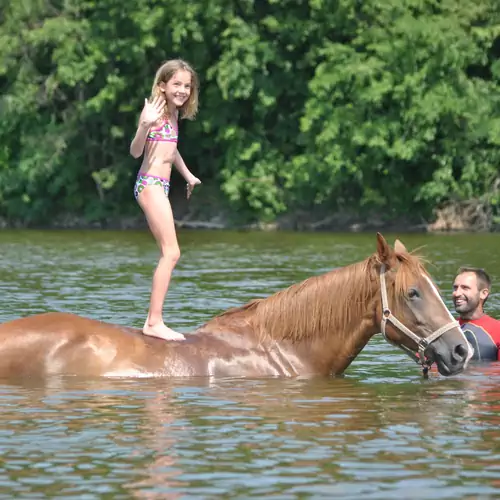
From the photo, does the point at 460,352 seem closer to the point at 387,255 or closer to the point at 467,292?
the point at 387,255

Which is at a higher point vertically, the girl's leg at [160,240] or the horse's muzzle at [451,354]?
the girl's leg at [160,240]

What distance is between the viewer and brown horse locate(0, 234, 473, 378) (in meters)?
11.8

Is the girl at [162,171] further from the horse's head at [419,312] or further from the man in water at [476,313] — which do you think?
the man in water at [476,313]

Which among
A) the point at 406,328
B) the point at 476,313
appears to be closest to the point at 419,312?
the point at 406,328

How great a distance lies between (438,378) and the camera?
13453mm

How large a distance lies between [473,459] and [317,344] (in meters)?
2.80

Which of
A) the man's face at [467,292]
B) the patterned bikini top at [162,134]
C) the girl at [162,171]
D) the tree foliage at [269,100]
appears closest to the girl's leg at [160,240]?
the girl at [162,171]

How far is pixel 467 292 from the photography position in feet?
46.7

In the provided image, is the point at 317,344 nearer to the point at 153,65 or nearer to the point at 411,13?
the point at 411,13

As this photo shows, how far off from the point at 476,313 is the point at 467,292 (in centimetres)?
27

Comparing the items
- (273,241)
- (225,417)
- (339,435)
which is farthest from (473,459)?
(273,241)

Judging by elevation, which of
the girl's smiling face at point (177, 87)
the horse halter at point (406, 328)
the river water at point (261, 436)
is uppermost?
the girl's smiling face at point (177, 87)

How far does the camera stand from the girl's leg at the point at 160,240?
39.3 feet

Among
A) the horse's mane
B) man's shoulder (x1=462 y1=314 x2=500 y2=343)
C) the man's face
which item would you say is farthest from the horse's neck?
man's shoulder (x1=462 y1=314 x2=500 y2=343)
